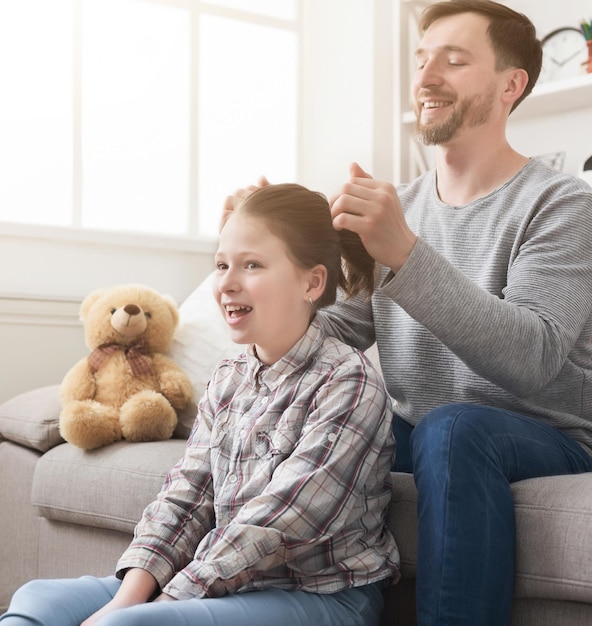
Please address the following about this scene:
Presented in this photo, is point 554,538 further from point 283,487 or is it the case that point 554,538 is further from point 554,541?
point 283,487

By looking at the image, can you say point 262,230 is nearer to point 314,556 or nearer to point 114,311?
point 314,556

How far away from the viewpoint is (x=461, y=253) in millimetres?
1676

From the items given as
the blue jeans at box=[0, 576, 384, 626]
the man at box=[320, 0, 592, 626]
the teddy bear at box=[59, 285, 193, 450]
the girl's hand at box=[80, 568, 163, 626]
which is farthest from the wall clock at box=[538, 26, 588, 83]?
the girl's hand at box=[80, 568, 163, 626]

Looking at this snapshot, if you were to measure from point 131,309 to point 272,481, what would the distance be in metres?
1.02

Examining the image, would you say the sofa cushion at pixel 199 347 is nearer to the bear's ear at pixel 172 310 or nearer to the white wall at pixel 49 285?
the bear's ear at pixel 172 310

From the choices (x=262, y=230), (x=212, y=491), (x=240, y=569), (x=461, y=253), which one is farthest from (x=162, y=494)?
(x=461, y=253)

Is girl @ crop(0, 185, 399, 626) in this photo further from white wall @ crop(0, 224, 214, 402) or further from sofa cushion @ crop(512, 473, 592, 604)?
white wall @ crop(0, 224, 214, 402)

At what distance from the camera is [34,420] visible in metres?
2.24

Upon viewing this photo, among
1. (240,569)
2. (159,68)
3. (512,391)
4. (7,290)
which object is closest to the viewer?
(240,569)

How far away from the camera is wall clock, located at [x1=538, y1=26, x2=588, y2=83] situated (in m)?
2.78

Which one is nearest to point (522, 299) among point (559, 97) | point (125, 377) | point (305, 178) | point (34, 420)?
point (125, 377)

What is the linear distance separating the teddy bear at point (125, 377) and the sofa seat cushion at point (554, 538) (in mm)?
980

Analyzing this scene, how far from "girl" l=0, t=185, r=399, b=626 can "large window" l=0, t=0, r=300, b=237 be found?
1.75m

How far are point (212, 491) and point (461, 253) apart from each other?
23.8 inches
